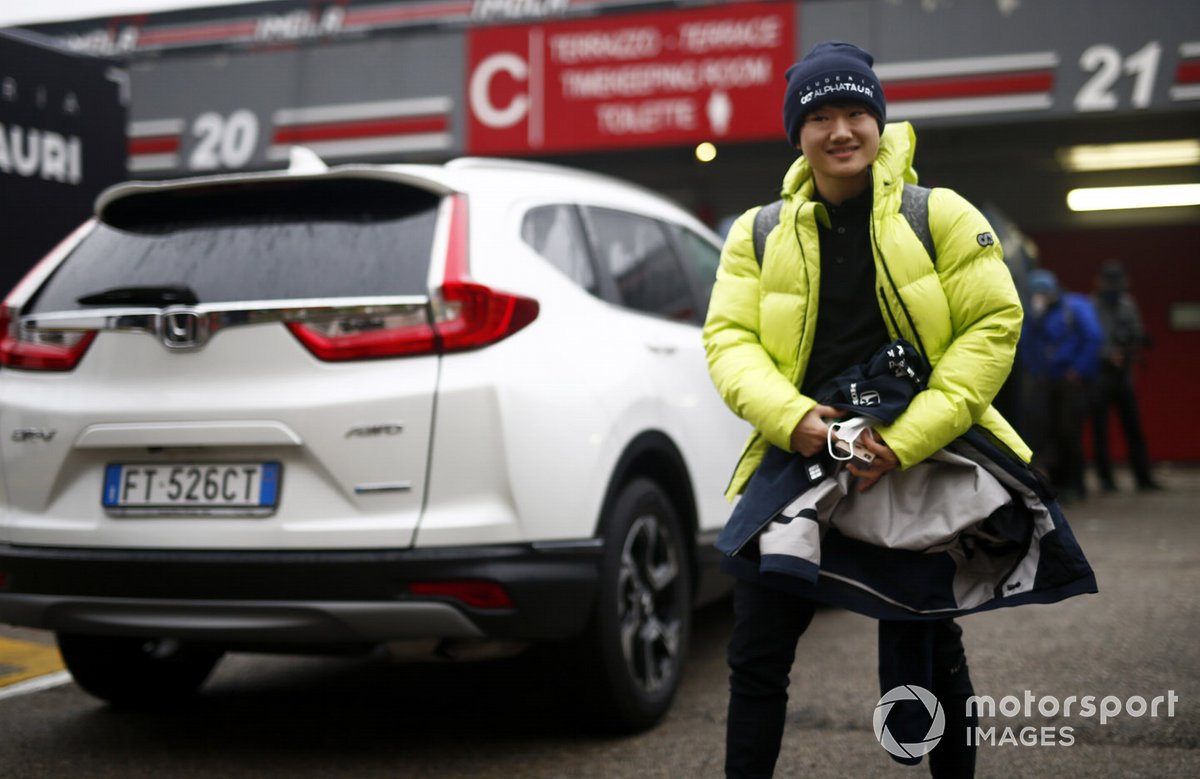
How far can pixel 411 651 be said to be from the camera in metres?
3.47

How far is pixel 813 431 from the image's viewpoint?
270 centimetres

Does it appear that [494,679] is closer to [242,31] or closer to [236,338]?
[236,338]

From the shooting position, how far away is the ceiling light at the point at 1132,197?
13648 millimetres

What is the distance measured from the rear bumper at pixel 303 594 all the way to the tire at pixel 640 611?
0.20 m

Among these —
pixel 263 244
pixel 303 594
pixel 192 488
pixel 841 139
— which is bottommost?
pixel 303 594

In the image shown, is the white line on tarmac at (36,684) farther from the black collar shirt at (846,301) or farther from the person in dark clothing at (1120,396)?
the person in dark clothing at (1120,396)

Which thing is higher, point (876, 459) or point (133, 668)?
point (876, 459)

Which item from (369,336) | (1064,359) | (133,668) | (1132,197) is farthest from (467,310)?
(1132,197)

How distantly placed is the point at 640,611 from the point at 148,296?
1677 millimetres

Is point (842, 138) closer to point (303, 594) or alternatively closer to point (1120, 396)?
point (303, 594)

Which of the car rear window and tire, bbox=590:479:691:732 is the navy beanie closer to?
the car rear window

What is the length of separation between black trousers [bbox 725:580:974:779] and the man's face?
0.89 metres

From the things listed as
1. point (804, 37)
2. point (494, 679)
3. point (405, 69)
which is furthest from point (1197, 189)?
point (494, 679)

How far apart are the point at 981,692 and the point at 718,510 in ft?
3.47
